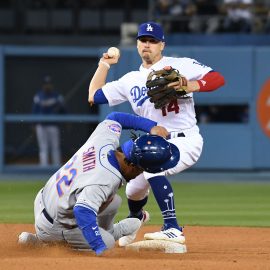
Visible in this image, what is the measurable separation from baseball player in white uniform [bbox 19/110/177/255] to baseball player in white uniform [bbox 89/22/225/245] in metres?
0.51

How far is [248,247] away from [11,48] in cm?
1077

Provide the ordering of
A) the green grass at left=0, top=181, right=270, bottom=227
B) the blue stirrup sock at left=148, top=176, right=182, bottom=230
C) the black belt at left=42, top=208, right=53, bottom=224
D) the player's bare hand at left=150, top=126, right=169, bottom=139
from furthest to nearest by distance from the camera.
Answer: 1. the green grass at left=0, top=181, right=270, bottom=227
2. the blue stirrup sock at left=148, top=176, right=182, bottom=230
3. the player's bare hand at left=150, top=126, right=169, bottom=139
4. the black belt at left=42, top=208, right=53, bottom=224

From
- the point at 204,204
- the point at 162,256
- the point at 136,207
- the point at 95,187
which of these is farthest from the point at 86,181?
the point at 204,204

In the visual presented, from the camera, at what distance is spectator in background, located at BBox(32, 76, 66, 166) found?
17812 millimetres

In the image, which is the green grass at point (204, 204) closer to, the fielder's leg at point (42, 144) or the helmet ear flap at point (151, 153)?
the fielder's leg at point (42, 144)

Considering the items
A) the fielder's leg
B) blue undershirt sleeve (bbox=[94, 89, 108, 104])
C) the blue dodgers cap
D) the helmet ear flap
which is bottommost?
the fielder's leg

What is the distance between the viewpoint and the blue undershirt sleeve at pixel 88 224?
6.61 meters

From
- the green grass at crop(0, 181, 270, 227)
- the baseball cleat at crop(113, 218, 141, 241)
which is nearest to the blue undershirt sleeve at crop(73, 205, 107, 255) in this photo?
the baseball cleat at crop(113, 218, 141, 241)

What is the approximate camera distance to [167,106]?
806 centimetres

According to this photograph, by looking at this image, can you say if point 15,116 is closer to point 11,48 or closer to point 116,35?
point 11,48

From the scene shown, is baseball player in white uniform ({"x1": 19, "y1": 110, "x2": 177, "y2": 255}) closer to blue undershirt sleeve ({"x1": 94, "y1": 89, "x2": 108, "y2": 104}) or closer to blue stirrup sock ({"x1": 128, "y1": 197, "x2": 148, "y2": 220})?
blue undershirt sleeve ({"x1": 94, "y1": 89, "x2": 108, "y2": 104})

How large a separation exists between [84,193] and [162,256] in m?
1.01

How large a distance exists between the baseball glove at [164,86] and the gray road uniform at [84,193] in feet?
1.72

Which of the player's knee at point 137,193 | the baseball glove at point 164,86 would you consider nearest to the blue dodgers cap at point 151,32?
the baseball glove at point 164,86
